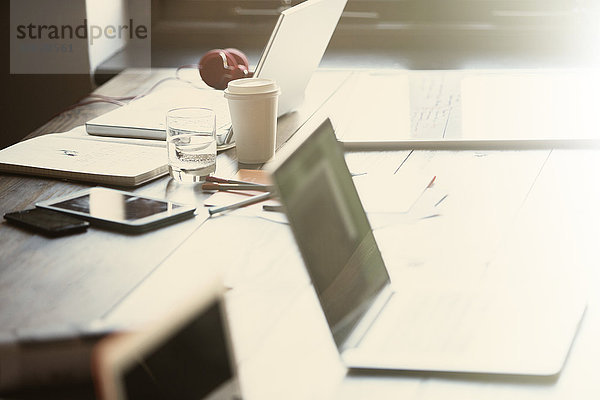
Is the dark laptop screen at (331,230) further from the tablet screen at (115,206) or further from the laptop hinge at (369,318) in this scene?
the tablet screen at (115,206)

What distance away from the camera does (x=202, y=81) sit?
7.27 feet

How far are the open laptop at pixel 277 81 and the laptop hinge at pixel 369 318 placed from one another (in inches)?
28.8

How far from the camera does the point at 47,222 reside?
1.24 meters

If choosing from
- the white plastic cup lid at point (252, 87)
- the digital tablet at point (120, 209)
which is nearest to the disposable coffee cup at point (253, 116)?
the white plastic cup lid at point (252, 87)

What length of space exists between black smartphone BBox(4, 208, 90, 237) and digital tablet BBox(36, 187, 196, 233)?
0.04ft

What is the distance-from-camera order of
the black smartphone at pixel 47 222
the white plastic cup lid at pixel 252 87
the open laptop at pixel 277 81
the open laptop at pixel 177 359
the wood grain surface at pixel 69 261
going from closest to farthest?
1. the open laptop at pixel 177 359
2. the wood grain surface at pixel 69 261
3. the black smartphone at pixel 47 222
4. the white plastic cup lid at pixel 252 87
5. the open laptop at pixel 277 81

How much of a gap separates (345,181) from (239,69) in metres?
1.07

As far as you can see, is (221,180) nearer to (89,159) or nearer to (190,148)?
(190,148)

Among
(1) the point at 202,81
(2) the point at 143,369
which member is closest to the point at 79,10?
(1) the point at 202,81

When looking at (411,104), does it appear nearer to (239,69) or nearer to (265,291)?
(239,69)

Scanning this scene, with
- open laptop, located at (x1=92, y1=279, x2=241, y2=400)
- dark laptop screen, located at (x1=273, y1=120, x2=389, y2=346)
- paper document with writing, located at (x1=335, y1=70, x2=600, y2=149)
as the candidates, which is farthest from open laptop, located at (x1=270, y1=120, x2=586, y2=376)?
paper document with writing, located at (x1=335, y1=70, x2=600, y2=149)

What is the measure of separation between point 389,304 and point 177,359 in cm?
48

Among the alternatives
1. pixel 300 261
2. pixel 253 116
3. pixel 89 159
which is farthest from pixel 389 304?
pixel 89 159

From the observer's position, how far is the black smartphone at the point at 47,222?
1.21 meters
